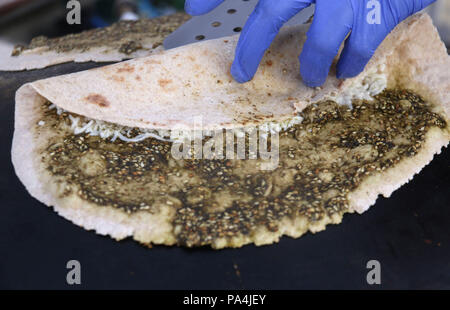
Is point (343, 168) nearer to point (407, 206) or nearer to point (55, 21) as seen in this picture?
point (407, 206)

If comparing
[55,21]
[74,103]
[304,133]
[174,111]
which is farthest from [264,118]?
[55,21]

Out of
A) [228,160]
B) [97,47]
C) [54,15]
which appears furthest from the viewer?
[54,15]
